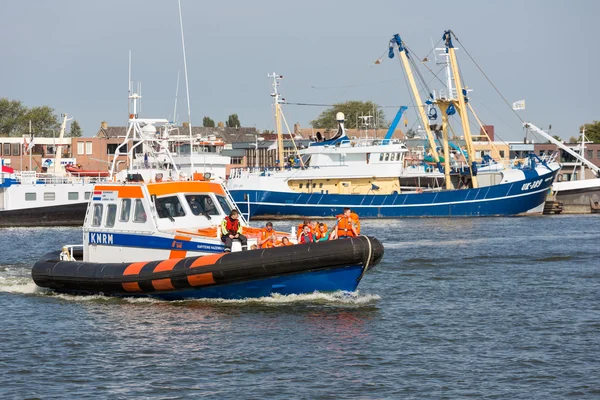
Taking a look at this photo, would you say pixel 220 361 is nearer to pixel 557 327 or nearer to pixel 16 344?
pixel 16 344

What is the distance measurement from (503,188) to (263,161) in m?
49.2

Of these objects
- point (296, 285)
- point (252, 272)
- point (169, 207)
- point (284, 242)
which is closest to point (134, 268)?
point (169, 207)

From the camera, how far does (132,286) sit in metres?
23.0

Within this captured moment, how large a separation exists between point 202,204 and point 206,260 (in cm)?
340

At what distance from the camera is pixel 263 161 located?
364 ft

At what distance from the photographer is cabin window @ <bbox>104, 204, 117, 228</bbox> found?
24641mm

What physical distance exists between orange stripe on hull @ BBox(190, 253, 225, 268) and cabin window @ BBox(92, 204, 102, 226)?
4.21 meters

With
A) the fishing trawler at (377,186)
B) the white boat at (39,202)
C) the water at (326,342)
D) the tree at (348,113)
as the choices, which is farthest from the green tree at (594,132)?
the water at (326,342)

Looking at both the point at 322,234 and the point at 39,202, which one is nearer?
the point at 322,234

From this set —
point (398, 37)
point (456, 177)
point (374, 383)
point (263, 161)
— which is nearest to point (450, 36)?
point (398, 37)

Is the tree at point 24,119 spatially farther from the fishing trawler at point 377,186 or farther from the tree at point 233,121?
the fishing trawler at point 377,186

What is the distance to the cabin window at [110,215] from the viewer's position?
24641 mm

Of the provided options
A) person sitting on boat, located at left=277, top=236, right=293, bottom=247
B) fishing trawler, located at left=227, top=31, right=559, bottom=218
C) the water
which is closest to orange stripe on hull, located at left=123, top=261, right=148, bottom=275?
the water

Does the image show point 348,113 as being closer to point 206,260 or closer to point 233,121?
point 233,121
